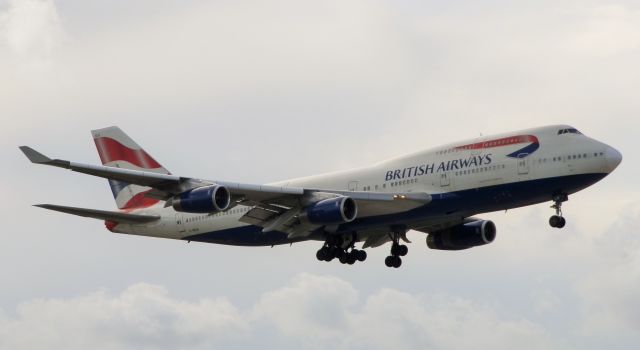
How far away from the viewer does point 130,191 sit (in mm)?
78188

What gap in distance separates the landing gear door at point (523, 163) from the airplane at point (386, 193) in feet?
0.16

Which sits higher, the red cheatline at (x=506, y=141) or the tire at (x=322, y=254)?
the red cheatline at (x=506, y=141)

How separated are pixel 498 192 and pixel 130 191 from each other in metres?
23.9

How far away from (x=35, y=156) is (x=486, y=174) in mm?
22362

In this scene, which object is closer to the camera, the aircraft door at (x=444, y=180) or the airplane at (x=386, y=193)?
the airplane at (x=386, y=193)

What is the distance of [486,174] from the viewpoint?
65750 millimetres

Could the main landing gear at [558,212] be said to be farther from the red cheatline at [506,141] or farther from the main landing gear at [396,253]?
the main landing gear at [396,253]

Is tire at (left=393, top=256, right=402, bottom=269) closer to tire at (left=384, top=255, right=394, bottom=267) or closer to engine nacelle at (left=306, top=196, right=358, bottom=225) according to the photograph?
tire at (left=384, top=255, right=394, bottom=267)

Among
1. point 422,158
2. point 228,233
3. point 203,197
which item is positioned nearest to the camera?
point 203,197

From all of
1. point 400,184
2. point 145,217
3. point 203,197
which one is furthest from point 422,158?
point 145,217

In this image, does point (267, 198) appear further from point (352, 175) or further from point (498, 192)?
point (498, 192)

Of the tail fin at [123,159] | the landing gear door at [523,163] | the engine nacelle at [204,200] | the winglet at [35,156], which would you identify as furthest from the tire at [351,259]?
the winglet at [35,156]

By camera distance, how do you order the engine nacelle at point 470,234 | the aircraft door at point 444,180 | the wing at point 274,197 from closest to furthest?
the wing at point 274,197, the aircraft door at point 444,180, the engine nacelle at point 470,234

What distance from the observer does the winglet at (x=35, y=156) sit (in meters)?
58.0
